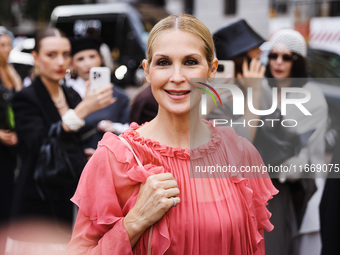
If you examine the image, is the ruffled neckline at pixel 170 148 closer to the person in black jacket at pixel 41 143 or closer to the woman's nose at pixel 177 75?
the woman's nose at pixel 177 75

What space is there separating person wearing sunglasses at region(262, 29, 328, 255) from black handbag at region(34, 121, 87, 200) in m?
1.23

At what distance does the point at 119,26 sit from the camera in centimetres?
1448

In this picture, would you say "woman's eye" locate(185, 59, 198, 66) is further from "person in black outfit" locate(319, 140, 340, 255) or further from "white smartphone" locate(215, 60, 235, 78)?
"person in black outfit" locate(319, 140, 340, 255)

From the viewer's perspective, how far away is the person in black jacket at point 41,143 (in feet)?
10.7

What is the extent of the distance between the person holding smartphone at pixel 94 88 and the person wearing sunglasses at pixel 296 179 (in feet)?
3.82

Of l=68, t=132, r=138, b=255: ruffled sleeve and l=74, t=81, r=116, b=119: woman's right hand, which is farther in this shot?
l=74, t=81, r=116, b=119: woman's right hand

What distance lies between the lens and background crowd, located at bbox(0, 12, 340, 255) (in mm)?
3211

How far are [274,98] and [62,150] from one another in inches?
60.2

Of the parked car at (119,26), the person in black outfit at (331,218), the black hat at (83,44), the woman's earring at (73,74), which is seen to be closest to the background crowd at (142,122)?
the person in black outfit at (331,218)

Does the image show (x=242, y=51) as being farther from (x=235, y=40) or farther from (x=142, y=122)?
(x=142, y=122)

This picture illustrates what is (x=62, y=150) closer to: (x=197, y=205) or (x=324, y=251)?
(x=197, y=205)

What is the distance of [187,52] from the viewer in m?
1.89

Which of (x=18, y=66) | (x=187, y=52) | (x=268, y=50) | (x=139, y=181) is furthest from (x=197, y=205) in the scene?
(x=18, y=66)

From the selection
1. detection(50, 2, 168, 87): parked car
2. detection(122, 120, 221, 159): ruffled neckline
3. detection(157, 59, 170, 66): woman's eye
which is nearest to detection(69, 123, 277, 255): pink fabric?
detection(122, 120, 221, 159): ruffled neckline
